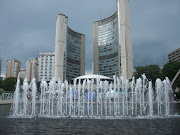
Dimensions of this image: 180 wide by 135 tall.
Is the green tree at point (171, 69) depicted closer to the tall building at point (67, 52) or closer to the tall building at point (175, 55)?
the tall building at point (67, 52)

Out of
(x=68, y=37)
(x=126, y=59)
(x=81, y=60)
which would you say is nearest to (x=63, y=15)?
(x=68, y=37)

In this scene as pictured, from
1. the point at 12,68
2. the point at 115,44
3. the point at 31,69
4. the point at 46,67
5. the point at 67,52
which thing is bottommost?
the point at 46,67

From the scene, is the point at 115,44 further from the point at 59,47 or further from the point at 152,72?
the point at 152,72

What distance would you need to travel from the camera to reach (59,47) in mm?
87750

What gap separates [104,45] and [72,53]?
21.6 meters

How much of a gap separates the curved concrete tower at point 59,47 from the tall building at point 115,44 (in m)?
25.7

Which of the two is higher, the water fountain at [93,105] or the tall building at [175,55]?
the tall building at [175,55]

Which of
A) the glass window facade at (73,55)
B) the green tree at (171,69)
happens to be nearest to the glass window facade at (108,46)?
the glass window facade at (73,55)

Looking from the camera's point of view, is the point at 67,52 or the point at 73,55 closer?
the point at 67,52

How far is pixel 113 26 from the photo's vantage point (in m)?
93.2

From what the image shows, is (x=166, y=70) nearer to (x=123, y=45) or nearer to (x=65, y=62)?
(x=123, y=45)

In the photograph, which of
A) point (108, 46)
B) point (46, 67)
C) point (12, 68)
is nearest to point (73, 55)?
point (46, 67)

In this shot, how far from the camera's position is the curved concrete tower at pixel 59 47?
86.6 m

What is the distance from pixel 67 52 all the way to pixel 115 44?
95.8ft
